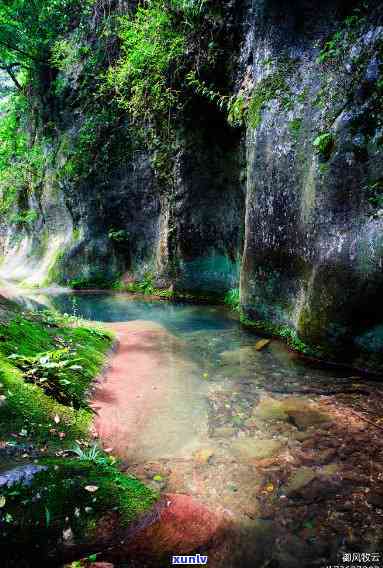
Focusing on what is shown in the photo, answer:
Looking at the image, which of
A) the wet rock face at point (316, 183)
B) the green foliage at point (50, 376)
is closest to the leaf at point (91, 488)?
the green foliage at point (50, 376)

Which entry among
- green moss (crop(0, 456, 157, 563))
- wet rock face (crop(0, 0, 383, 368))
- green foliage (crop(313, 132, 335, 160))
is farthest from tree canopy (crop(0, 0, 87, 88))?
green moss (crop(0, 456, 157, 563))

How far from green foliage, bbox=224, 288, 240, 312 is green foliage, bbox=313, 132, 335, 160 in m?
5.96

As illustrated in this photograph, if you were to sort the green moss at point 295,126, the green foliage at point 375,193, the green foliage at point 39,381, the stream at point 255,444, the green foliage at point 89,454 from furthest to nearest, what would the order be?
the green moss at point 295,126 → the green foliage at point 375,193 → the green foliage at point 39,381 → the green foliage at point 89,454 → the stream at point 255,444

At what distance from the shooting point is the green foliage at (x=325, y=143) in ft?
20.9

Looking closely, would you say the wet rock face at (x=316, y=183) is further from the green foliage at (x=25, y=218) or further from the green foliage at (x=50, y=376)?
the green foliage at (x=25, y=218)

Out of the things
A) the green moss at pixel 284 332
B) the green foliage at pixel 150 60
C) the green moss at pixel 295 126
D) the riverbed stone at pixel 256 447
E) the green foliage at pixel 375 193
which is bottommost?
the riverbed stone at pixel 256 447

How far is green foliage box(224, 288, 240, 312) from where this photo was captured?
463 inches

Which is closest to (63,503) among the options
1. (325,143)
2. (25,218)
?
Answer: (325,143)

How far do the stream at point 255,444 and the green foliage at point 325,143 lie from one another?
3675 millimetres

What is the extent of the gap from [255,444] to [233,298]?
818cm

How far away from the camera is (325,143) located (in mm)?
6402

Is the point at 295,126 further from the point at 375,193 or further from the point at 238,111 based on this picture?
the point at 238,111

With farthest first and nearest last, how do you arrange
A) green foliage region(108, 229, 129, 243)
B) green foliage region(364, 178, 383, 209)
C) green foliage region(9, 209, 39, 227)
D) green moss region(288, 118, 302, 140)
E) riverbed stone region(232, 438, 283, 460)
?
green foliage region(9, 209, 39, 227), green foliage region(108, 229, 129, 243), green moss region(288, 118, 302, 140), green foliage region(364, 178, 383, 209), riverbed stone region(232, 438, 283, 460)

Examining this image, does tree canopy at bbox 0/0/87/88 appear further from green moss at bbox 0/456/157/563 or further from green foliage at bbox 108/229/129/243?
green moss at bbox 0/456/157/563
